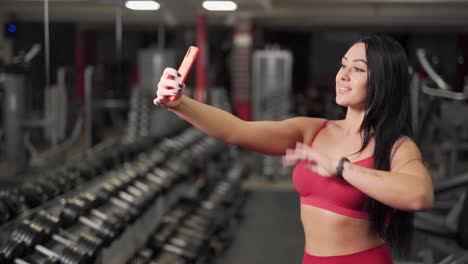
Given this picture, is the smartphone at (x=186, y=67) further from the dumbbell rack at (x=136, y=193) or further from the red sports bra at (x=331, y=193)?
the dumbbell rack at (x=136, y=193)

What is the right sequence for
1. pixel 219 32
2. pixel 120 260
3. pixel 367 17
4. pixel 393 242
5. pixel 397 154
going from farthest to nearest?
pixel 219 32 → pixel 367 17 → pixel 120 260 → pixel 393 242 → pixel 397 154

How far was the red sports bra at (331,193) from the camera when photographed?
155 cm

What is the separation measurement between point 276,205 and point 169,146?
182 centimetres

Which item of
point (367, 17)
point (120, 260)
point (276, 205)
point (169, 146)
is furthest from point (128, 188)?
point (367, 17)

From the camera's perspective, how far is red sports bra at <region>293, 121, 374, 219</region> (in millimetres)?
1552

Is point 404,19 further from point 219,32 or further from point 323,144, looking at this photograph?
point 323,144

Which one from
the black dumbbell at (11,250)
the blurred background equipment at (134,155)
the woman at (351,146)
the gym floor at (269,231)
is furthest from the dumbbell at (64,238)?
the gym floor at (269,231)

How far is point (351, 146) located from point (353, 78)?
0.59 feet

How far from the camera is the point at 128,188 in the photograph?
391cm

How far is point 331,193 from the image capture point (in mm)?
1572

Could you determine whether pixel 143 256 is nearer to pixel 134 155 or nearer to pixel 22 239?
pixel 134 155

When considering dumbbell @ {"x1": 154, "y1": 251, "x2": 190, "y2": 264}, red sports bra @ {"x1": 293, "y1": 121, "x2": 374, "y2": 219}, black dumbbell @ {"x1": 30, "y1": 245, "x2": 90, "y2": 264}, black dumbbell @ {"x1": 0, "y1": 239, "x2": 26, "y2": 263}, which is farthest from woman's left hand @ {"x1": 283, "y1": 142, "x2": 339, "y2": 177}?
dumbbell @ {"x1": 154, "y1": 251, "x2": 190, "y2": 264}

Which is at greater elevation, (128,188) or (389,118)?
(389,118)

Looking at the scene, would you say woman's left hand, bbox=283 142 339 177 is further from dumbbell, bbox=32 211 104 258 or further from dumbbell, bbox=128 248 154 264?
dumbbell, bbox=128 248 154 264
